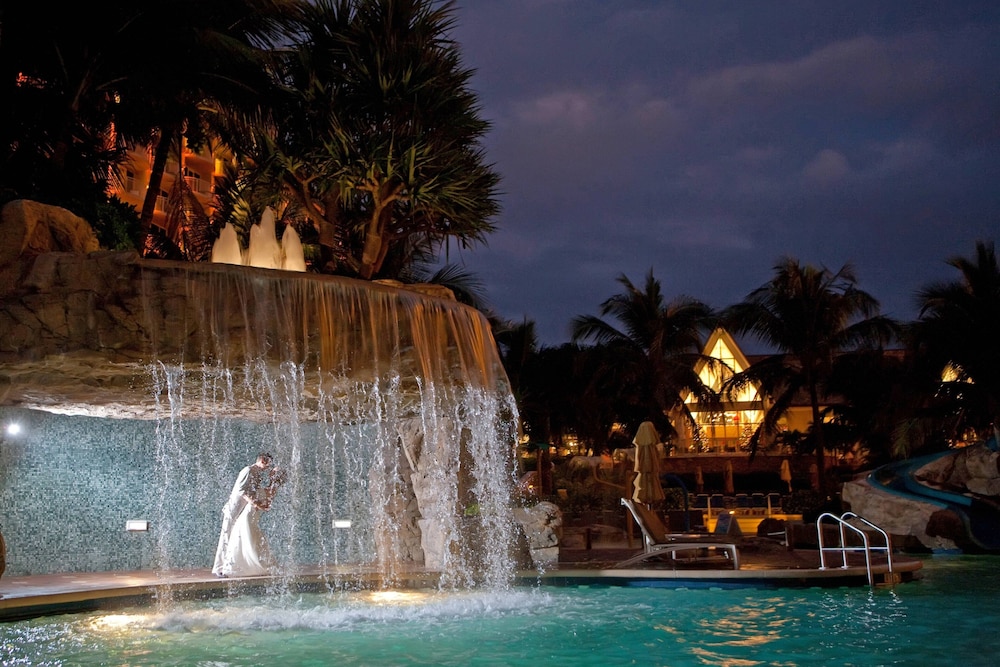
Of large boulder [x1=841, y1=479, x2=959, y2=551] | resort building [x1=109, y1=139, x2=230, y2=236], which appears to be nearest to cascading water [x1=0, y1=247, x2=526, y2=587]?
large boulder [x1=841, y1=479, x2=959, y2=551]

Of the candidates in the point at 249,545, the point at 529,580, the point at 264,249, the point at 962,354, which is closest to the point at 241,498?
the point at 249,545

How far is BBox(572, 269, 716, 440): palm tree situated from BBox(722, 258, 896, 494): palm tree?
240 cm

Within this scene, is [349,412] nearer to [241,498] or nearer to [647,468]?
[241,498]

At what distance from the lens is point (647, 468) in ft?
53.4

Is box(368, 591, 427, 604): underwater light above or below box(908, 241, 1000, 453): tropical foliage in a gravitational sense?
below

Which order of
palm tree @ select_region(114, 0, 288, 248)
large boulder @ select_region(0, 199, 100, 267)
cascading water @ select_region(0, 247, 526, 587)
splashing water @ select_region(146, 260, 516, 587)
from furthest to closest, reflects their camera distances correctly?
palm tree @ select_region(114, 0, 288, 248), splashing water @ select_region(146, 260, 516, 587), cascading water @ select_region(0, 247, 526, 587), large boulder @ select_region(0, 199, 100, 267)

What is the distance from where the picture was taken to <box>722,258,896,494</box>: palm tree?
2805 cm

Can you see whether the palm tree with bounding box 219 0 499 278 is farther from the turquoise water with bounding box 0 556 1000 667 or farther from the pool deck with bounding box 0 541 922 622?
the turquoise water with bounding box 0 556 1000 667

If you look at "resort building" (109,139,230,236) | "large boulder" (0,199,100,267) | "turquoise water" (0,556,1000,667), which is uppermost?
"resort building" (109,139,230,236)

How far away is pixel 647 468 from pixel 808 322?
13.9 m

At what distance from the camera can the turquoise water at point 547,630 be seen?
6.94 metres

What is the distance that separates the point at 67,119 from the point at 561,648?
9.73 m

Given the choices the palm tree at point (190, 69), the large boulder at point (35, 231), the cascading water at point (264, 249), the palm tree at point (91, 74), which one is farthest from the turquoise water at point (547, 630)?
the palm tree at point (190, 69)

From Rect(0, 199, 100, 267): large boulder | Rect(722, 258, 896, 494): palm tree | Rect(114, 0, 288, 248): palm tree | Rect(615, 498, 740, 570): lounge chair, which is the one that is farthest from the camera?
Rect(722, 258, 896, 494): palm tree
